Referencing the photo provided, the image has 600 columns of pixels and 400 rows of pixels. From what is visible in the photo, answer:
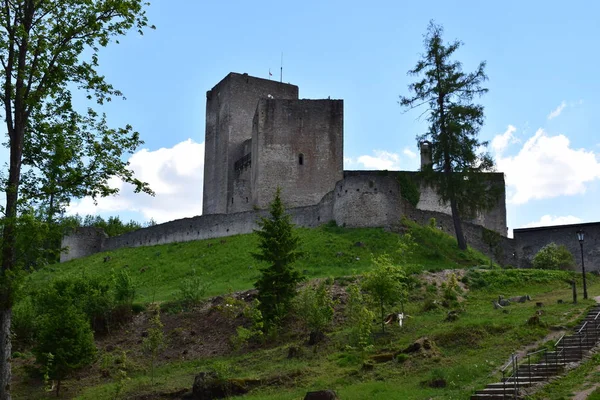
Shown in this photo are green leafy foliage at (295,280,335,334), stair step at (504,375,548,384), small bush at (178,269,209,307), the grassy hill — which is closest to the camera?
stair step at (504,375,548,384)

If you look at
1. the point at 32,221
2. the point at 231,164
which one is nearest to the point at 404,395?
the point at 32,221

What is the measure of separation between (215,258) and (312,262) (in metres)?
7.00

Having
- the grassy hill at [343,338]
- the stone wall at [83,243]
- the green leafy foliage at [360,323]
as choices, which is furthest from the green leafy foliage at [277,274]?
the stone wall at [83,243]

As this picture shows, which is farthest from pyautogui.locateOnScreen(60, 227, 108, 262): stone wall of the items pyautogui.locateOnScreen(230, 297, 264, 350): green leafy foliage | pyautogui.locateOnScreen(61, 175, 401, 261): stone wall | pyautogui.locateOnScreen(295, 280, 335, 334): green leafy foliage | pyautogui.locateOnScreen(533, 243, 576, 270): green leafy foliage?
pyautogui.locateOnScreen(295, 280, 335, 334): green leafy foliage

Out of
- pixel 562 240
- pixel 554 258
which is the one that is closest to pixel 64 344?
pixel 554 258

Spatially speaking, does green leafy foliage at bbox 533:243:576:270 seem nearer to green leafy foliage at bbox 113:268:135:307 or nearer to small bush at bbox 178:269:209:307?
small bush at bbox 178:269:209:307

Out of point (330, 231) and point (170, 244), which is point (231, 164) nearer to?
point (170, 244)

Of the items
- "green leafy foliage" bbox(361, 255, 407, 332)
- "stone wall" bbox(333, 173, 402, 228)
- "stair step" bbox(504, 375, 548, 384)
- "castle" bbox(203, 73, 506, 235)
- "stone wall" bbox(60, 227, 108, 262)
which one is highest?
"castle" bbox(203, 73, 506, 235)

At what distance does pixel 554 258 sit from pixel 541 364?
Answer: 2075 cm

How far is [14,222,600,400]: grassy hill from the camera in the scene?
20328 millimetres

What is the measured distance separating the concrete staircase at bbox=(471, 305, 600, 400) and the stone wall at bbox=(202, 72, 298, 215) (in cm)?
3853

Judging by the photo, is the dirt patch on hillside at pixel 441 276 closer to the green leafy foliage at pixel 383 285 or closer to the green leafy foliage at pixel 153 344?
the green leafy foliage at pixel 383 285

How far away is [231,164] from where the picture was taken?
57781 millimetres

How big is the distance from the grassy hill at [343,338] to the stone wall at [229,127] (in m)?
18.2
